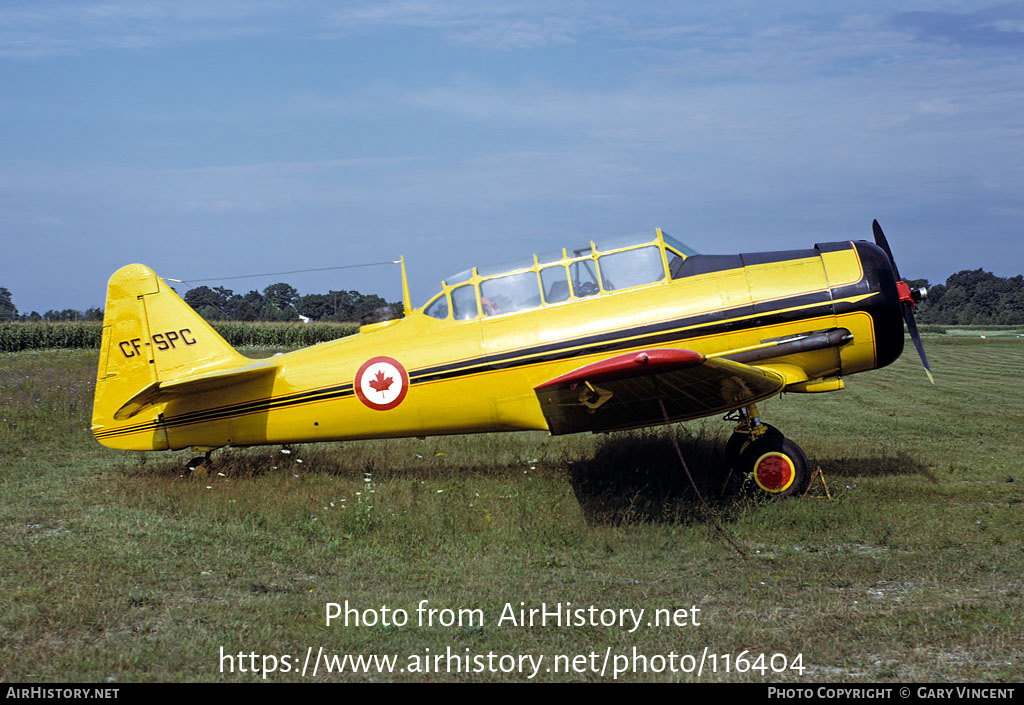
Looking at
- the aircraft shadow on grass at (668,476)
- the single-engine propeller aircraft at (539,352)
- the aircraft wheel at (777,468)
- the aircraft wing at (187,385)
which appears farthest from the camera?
the aircraft wing at (187,385)

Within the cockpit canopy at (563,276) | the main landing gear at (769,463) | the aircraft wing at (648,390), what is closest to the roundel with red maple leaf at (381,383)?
the cockpit canopy at (563,276)

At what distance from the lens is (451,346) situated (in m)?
8.07

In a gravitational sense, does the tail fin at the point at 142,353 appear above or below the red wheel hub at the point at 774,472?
above

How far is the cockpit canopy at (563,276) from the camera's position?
7945 millimetres

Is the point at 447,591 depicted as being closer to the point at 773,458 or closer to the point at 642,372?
the point at 642,372

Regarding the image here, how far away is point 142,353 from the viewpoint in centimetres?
869

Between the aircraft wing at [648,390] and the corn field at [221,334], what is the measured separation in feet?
72.4

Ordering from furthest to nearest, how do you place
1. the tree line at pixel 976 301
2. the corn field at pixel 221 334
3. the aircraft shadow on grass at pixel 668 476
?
the tree line at pixel 976 301
the corn field at pixel 221 334
the aircraft shadow on grass at pixel 668 476

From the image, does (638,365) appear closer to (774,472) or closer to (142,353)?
(774,472)

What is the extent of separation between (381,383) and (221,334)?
24.6 m

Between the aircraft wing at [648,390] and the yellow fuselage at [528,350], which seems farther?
the yellow fuselage at [528,350]

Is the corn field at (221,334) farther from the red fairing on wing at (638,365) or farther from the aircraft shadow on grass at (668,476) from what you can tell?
the red fairing on wing at (638,365)

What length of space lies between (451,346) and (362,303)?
136 ft
